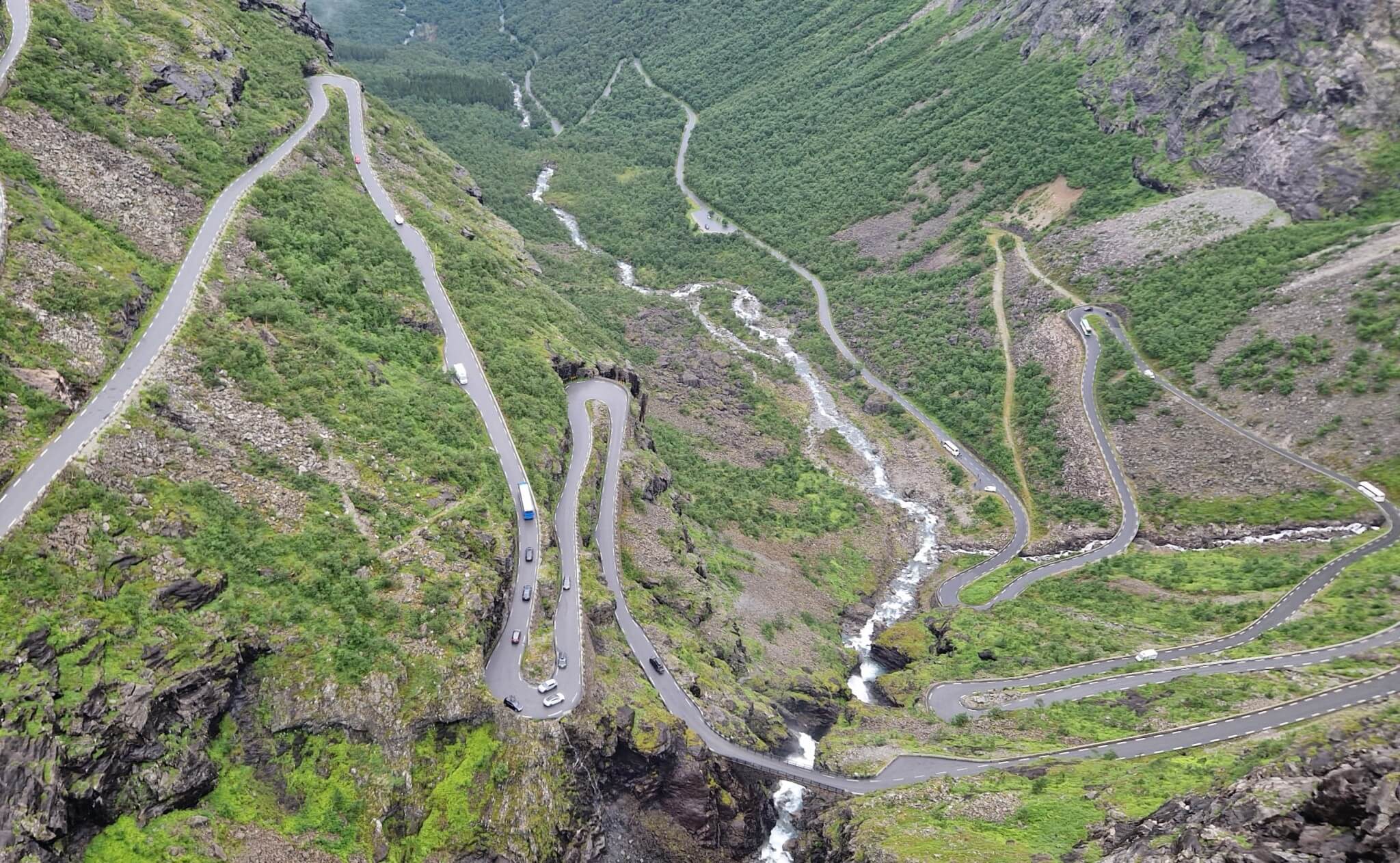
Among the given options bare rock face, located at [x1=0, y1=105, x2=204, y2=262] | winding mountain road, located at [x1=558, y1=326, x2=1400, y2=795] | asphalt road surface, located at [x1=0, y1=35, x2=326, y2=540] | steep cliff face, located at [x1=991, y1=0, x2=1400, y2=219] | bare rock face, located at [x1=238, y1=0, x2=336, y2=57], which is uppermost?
bare rock face, located at [x1=238, y1=0, x2=336, y2=57]

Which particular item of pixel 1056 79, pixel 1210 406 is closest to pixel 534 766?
pixel 1210 406

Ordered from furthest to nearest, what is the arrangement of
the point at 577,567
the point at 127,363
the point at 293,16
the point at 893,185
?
the point at 893,185 → the point at 293,16 → the point at 577,567 → the point at 127,363

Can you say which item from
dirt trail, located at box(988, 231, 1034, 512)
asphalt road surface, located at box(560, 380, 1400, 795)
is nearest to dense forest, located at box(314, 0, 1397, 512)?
dirt trail, located at box(988, 231, 1034, 512)

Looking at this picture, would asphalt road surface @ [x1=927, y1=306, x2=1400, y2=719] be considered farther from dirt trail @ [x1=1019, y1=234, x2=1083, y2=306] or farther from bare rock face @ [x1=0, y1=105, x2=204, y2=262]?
bare rock face @ [x1=0, y1=105, x2=204, y2=262]

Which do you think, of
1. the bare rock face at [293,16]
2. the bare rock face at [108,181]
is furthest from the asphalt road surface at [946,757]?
the bare rock face at [293,16]

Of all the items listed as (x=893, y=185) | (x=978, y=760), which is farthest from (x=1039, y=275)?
(x=978, y=760)

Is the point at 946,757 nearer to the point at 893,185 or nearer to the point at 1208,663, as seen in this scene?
the point at 1208,663
